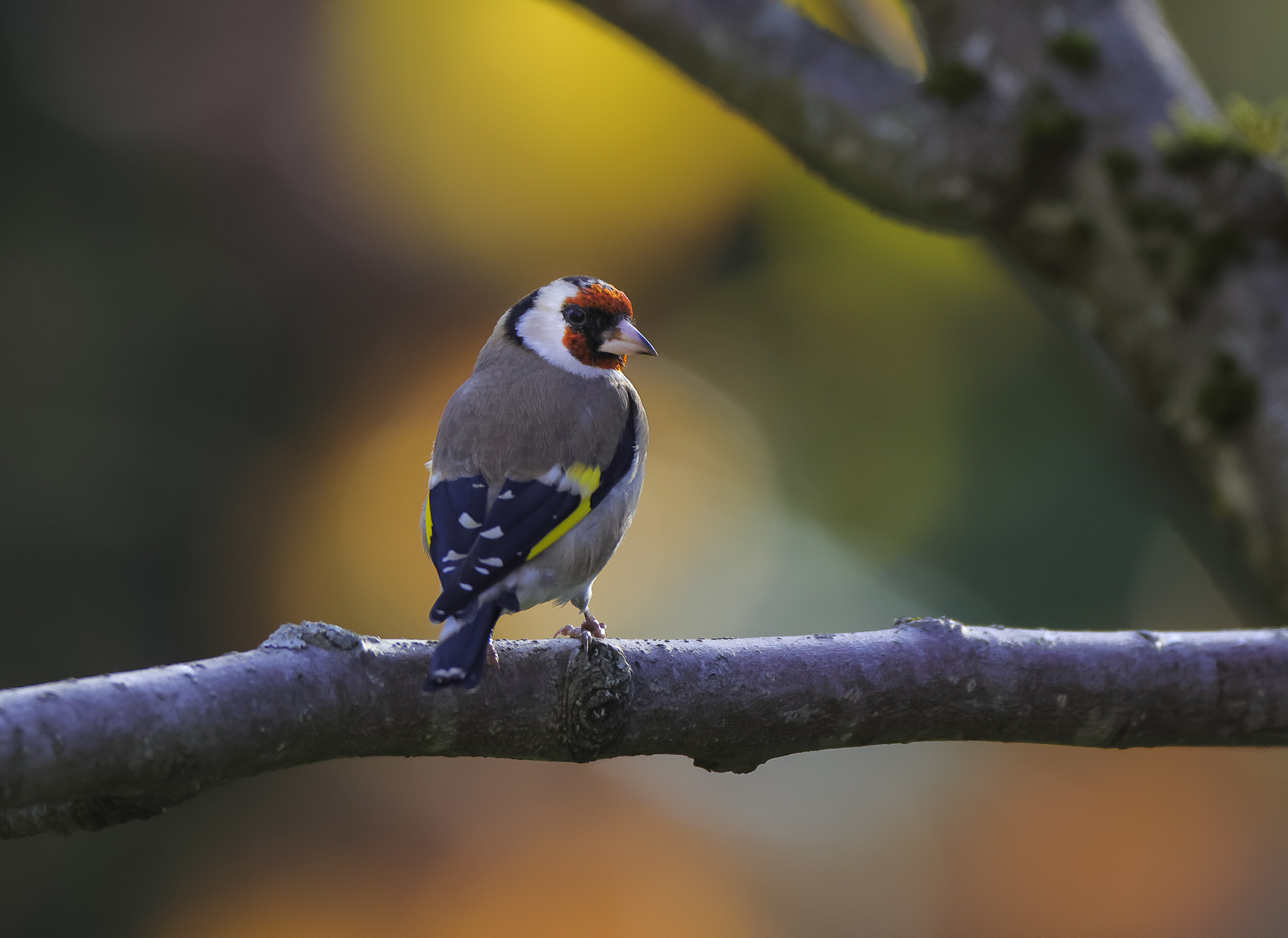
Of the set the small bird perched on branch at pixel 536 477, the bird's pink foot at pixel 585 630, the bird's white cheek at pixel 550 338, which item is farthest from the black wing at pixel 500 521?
the bird's white cheek at pixel 550 338

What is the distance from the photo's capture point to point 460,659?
1875 millimetres

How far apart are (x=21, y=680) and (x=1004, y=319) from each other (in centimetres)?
595

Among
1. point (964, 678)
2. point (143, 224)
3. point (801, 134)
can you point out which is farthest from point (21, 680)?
point (964, 678)

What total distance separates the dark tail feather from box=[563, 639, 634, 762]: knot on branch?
0.56 ft

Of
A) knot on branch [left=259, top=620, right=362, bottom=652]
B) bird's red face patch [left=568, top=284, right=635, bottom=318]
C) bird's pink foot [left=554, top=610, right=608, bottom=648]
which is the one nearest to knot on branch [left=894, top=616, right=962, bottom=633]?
bird's pink foot [left=554, top=610, right=608, bottom=648]

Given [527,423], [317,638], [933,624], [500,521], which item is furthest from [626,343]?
[317,638]

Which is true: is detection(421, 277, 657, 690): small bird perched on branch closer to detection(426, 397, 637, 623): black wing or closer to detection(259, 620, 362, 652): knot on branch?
detection(426, 397, 637, 623): black wing

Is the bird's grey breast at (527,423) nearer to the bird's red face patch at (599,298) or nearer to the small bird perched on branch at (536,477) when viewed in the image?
the small bird perched on branch at (536,477)

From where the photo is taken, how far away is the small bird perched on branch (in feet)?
8.16

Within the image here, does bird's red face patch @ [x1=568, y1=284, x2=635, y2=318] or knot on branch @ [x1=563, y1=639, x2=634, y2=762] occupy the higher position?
bird's red face patch @ [x1=568, y1=284, x2=635, y2=318]

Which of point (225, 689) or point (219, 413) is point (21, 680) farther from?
point (225, 689)

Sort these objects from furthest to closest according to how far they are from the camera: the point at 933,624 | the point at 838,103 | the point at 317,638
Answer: the point at 838,103 → the point at 933,624 → the point at 317,638

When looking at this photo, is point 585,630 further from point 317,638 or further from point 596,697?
point 317,638

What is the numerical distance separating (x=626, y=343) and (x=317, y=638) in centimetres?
174
